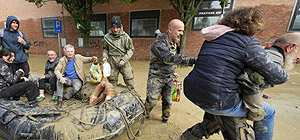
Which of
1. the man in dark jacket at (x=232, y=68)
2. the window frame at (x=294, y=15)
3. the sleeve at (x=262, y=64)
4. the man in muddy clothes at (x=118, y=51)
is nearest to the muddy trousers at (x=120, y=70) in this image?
the man in muddy clothes at (x=118, y=51)

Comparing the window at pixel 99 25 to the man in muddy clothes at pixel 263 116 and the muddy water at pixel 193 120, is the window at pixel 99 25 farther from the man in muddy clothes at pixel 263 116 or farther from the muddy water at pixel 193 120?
the man in muddy clothes at pixel 263 116

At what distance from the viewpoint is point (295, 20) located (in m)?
6.69

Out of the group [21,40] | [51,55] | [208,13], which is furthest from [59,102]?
[208,13]

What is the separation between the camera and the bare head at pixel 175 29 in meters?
2.06

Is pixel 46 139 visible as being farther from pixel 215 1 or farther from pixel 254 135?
pixel 215 1

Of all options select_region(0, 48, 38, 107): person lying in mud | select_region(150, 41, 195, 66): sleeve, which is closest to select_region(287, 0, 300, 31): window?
select_region(150, 41, 195, 66): sleeve

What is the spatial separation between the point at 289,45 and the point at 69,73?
11.4 ft

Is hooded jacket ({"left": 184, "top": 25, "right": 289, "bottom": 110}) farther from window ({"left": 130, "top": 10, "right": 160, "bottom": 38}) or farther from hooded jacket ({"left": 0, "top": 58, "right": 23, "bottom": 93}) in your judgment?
window ({"left": 130, "top": 10, "right": 160, "bottom": 38})

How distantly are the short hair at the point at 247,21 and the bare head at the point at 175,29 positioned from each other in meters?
0.90

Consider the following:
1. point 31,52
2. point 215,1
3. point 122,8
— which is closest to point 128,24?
point 122,8

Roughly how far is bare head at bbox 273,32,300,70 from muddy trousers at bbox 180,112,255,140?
68cm

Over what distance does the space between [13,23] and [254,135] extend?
4883 millimetres

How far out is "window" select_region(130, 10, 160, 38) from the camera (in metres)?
8.91

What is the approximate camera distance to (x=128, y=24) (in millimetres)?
9562
